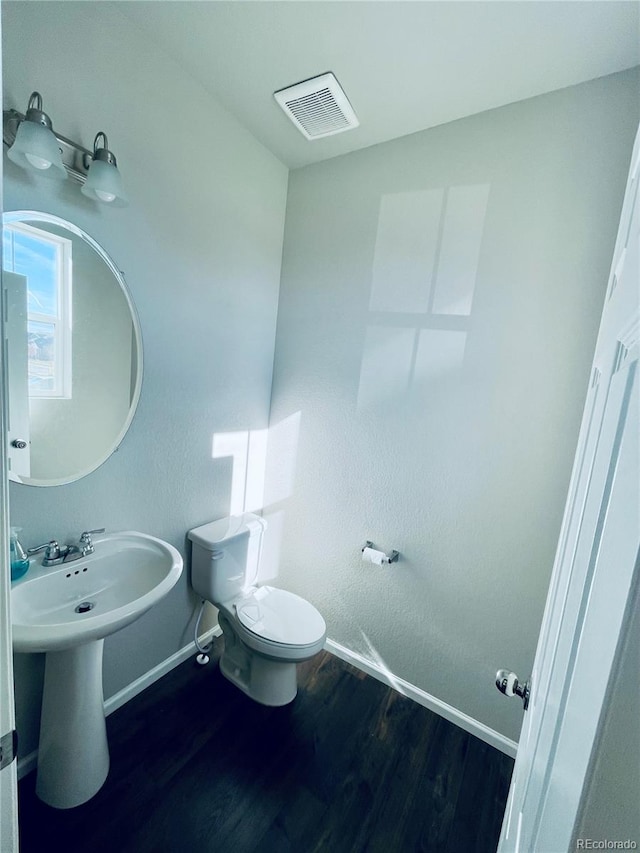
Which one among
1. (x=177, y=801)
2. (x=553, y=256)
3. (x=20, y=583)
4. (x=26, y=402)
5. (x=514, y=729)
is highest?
(x=553, y=256)

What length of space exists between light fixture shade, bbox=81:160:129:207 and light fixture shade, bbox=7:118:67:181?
0.10m

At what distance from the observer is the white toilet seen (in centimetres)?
157

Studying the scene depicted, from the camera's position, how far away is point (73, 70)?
1161 mm

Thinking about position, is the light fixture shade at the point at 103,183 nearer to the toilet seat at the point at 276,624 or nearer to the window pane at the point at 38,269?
the window pane at the point at 38,269

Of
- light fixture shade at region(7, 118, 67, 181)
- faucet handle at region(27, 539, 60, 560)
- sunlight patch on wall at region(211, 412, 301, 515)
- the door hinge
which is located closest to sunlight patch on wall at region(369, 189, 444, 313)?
sunlight patch on wall at region(211, 412, 301, 515)

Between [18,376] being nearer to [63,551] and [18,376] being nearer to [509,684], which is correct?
[63,551]

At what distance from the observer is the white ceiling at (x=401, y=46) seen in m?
1.12

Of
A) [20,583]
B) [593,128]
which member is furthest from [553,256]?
[20,583]

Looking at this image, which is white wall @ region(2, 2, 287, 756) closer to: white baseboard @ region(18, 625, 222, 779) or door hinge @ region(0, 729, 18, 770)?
white baseboard @ region(18, 625, 222, 779)

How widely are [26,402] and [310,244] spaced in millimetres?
1500

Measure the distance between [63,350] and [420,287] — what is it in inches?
58.3

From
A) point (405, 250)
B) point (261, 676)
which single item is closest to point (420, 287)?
point (405, 250)

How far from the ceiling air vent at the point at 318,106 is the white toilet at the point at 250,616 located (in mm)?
1938

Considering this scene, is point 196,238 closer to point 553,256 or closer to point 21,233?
point 21,233
